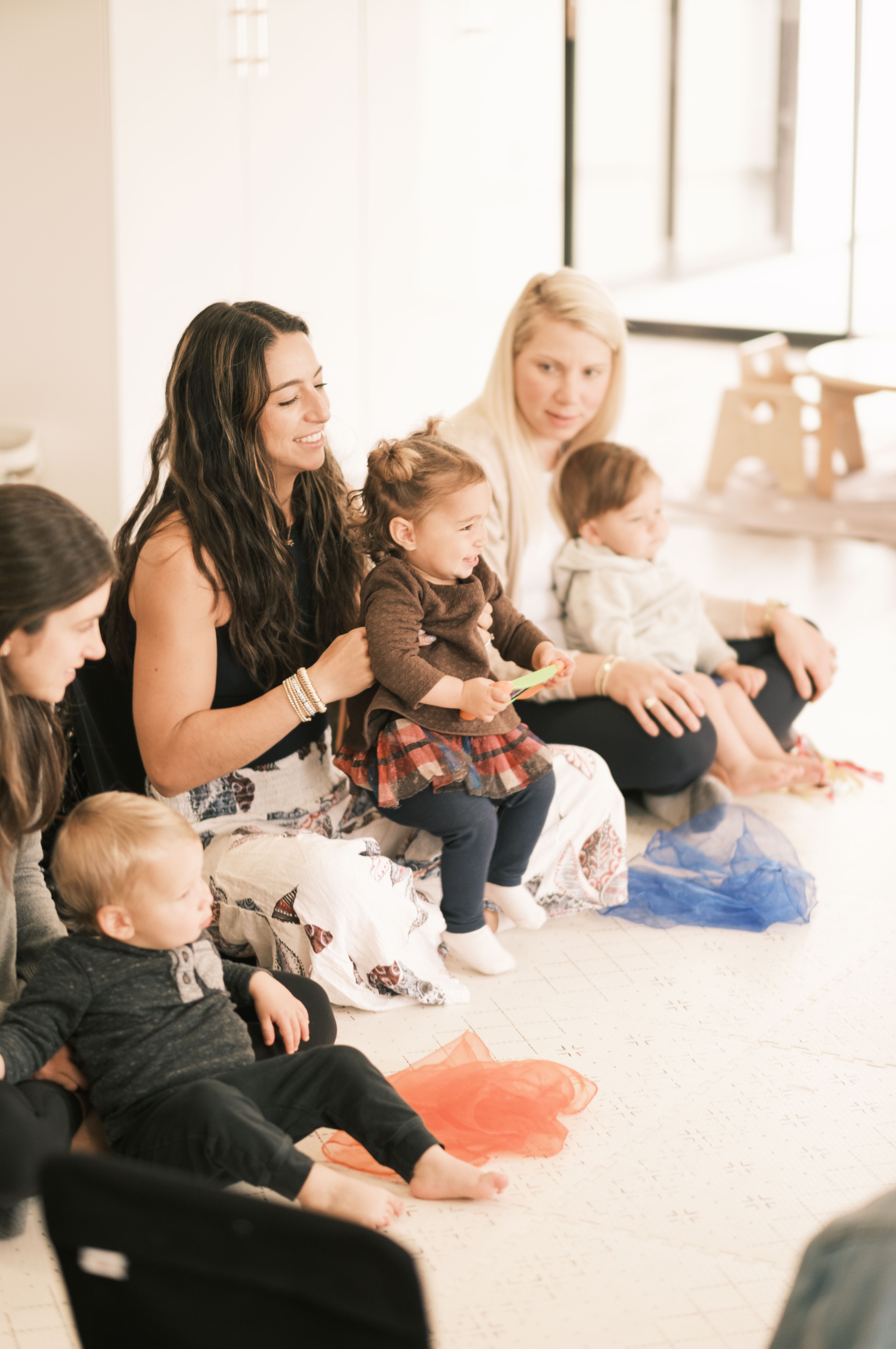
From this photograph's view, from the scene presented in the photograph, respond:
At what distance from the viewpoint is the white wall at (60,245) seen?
3.58m

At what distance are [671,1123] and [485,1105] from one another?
252 millimetres

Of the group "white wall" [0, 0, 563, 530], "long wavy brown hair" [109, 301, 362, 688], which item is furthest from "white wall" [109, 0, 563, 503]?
"long wavy brown hair" [109, 301, 362, 688]

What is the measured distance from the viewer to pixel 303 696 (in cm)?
201

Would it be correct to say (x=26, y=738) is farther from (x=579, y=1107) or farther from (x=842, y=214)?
(x=842, y=214)

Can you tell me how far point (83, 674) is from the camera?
2207 millimetres

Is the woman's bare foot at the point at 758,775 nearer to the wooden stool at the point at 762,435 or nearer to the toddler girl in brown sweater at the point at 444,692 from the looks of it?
the toddler girl in brown sweater at the point at 444,692

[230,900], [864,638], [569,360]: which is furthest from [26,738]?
[864,638]

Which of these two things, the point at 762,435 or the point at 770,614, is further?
the point at 762,435

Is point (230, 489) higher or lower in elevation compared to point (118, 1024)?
higher

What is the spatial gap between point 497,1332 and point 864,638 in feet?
9.33

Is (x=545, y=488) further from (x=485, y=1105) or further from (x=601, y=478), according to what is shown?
(x=485, y=1105)

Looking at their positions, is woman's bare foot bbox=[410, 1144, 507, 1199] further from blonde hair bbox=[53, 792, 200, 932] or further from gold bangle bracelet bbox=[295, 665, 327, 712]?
gold bangle bracelet bbox=[295, 665, 327, 712]

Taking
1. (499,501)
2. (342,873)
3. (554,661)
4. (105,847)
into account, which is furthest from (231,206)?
(105,847)

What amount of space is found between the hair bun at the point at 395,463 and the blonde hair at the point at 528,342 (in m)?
0.57
